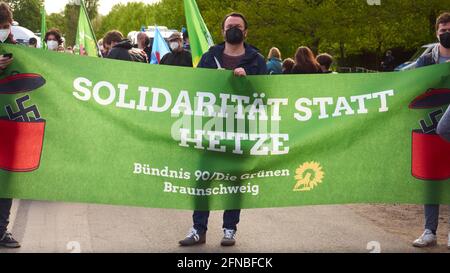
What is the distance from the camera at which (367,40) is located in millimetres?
42781

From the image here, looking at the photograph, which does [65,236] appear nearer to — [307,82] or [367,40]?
[307,82]

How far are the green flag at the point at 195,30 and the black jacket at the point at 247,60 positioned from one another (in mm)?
3668

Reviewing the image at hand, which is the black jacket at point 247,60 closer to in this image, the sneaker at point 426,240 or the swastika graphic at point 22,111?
the swastika graphic at point 22,111

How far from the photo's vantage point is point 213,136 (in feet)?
25.4

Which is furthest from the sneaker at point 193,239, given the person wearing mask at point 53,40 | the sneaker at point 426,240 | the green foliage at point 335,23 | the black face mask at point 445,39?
the green foliage at point 335,23

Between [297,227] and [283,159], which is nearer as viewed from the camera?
[283,159]

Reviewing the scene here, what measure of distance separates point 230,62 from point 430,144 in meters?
1.77

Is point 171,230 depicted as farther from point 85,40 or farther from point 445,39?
point 85,40

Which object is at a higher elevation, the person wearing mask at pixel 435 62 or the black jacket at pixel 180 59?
the black jacket at pixel 180 59

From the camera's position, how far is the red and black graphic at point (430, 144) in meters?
7.81

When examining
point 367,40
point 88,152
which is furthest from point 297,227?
point 367,40

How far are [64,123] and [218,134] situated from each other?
120cm
